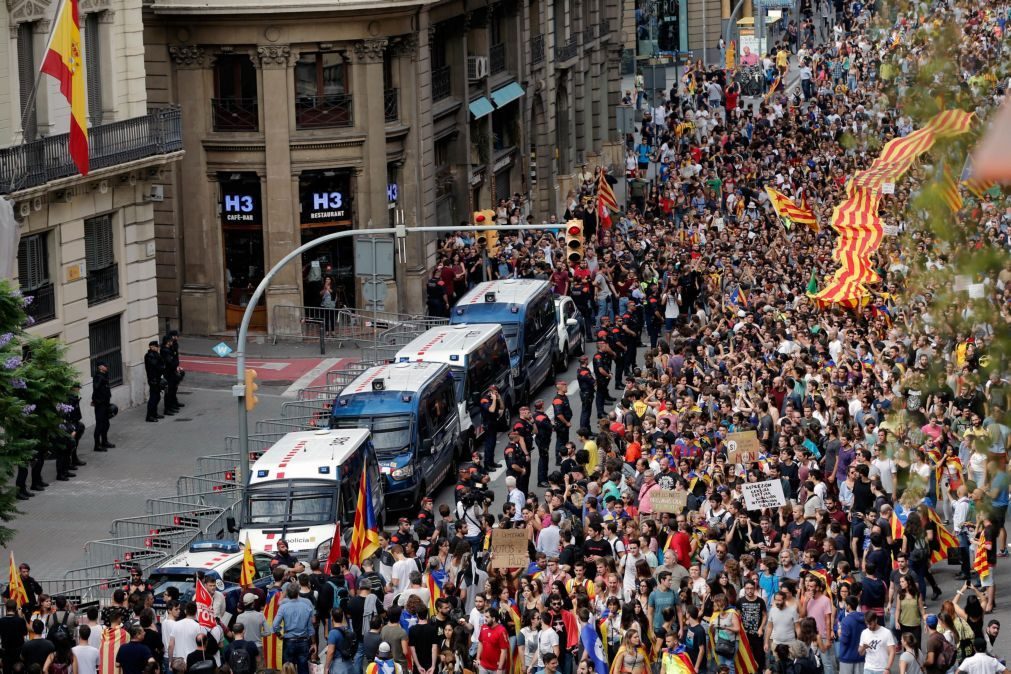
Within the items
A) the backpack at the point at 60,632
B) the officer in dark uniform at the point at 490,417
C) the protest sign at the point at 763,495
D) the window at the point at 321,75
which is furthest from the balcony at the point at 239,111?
the backpack at the point at 60,632

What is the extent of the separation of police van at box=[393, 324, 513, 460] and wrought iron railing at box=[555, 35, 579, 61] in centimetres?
2654

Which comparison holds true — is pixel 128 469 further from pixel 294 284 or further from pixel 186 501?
pixel 294 284

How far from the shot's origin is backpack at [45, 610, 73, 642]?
2170 centimetres

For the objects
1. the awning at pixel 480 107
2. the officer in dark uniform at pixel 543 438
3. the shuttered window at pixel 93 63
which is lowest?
the officer in dark uniform at pixel 543 438

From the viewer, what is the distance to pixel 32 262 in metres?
36.7

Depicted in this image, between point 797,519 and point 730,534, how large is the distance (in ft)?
2.70

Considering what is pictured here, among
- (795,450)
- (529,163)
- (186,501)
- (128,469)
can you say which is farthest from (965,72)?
(529,163)

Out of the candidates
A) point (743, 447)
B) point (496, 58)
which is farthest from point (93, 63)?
point (496, 58)

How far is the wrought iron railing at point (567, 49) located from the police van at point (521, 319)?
2293 centimetres

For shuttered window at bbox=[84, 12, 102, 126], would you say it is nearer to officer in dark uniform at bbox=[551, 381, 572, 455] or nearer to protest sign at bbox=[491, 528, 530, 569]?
officer in dark uniform at bbox=[551, 381, 572, 455]

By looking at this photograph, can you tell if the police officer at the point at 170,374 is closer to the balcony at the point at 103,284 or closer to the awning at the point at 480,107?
the balcony at the point at 103,284

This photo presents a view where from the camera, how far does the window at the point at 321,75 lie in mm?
46188

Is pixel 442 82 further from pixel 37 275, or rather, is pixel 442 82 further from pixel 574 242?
pixel 574 242

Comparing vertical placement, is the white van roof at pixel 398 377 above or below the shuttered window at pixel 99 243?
below
